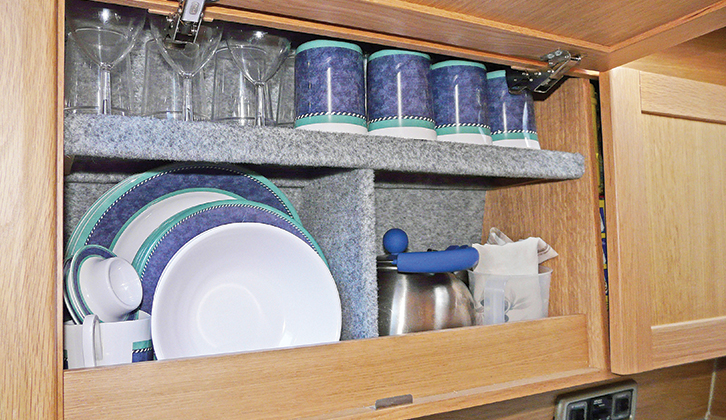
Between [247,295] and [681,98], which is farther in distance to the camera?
[681,98]

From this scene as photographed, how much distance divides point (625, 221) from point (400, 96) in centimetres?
43

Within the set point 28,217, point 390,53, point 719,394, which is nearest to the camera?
point 28,217

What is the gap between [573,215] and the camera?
973 mm

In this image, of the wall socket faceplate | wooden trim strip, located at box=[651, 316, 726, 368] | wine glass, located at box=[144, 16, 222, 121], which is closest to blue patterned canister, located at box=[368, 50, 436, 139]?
wine glass, located at box=[144, 16, 222, 121]

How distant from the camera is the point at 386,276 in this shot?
860mm

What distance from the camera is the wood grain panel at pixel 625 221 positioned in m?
0.90

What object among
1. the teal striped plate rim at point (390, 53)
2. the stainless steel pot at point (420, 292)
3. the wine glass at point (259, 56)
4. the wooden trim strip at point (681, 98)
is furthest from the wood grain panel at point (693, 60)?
the wine glass at point (259, 56)

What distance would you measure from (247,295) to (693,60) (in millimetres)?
981

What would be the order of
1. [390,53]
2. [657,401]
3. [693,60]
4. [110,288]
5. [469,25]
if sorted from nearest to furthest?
[110,288]
[469,25]
[390,53]
[693,60]
[657,401]

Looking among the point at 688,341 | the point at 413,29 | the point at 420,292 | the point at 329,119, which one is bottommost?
the point at 688,341

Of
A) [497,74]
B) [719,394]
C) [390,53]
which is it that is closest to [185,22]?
[390,53]

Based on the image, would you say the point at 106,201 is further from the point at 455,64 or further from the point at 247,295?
the point at 455,64

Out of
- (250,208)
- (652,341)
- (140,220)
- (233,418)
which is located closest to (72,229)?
(140,220)

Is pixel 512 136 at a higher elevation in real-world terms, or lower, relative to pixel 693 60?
lower
